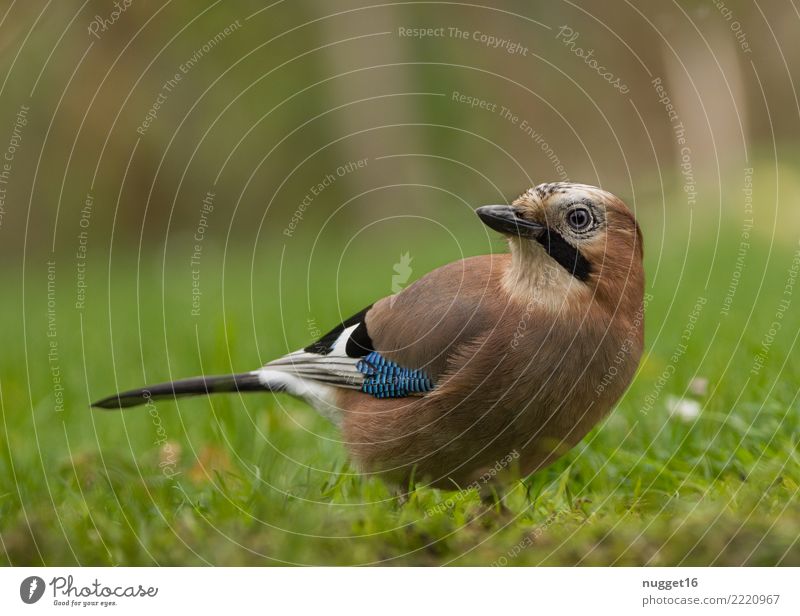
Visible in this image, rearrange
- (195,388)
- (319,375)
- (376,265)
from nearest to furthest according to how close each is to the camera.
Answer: (319,375) → (195,388) → (376,265)

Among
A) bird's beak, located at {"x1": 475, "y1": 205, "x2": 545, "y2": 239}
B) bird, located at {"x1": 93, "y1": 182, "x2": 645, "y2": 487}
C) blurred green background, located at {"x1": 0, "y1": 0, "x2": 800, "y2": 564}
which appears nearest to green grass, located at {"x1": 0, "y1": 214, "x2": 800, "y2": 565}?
blurred green background, located at {"x1": 0, "y1": 0, "x2": 800, "y2": 564}

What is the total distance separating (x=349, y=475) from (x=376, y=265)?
13.2 ft

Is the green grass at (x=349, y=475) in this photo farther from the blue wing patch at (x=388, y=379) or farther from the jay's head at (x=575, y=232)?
the jay's head at (x=575, y=232)

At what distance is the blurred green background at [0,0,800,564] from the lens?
2.77 metres

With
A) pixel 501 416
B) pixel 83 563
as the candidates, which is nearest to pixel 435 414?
pixel 501 416

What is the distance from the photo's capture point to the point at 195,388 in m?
3.75

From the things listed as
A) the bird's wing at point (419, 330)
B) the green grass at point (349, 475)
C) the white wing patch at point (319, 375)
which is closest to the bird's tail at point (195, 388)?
the white wing patch at point (319, 375)

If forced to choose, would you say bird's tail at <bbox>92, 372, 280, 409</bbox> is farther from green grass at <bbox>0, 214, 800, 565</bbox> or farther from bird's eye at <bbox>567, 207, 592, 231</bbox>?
bird's eye at <bbox>567, 207, 592, 231</bbox>

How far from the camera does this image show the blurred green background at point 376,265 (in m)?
2.77

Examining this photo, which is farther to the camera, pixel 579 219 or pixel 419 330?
pixel 419 330

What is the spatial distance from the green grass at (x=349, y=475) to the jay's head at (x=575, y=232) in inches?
26.8

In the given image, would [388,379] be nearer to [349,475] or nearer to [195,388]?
[349,475]

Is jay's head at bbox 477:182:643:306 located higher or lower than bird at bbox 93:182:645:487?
higher

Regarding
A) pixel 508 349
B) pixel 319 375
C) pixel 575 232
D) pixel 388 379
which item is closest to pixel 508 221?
pixel 575 232
